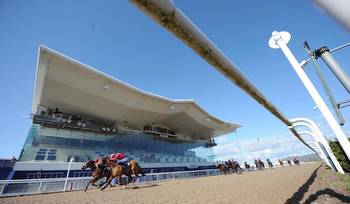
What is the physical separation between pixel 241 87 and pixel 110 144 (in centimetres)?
2208

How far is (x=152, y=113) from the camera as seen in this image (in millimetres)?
23406

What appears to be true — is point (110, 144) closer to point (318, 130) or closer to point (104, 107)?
point (104, 107)

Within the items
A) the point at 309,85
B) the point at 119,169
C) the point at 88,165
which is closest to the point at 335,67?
the point at 309,85

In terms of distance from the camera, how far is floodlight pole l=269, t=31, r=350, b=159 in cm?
263

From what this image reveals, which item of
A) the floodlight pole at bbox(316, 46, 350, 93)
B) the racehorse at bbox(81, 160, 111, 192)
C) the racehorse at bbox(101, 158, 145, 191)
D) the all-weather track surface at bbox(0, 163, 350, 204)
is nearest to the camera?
the floodlight pole at bbox(316, 46, 350, 93)

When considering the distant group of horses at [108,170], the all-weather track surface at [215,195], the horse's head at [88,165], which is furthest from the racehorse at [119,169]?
the all-weather track surface at [215,195]

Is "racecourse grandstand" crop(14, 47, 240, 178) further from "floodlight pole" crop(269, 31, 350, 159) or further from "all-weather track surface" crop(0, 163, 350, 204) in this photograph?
"floodlight pole" crop(269, 31, 350, 159)

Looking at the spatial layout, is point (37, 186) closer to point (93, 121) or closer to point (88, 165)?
point (88, 165)

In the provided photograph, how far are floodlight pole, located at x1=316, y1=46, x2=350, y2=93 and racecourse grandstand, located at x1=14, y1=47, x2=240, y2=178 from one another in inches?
621

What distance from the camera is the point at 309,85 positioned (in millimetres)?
2881

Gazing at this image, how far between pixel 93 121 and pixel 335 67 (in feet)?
74.6

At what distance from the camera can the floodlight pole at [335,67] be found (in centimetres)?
164

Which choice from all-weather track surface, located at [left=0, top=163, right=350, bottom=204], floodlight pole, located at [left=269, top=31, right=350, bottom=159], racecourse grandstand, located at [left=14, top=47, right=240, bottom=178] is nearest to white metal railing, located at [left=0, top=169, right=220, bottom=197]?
all-weather track surface, located at [left=0, top=163, right=350, bottom=204]

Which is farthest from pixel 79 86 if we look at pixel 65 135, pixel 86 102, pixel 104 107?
pixel 65 135
